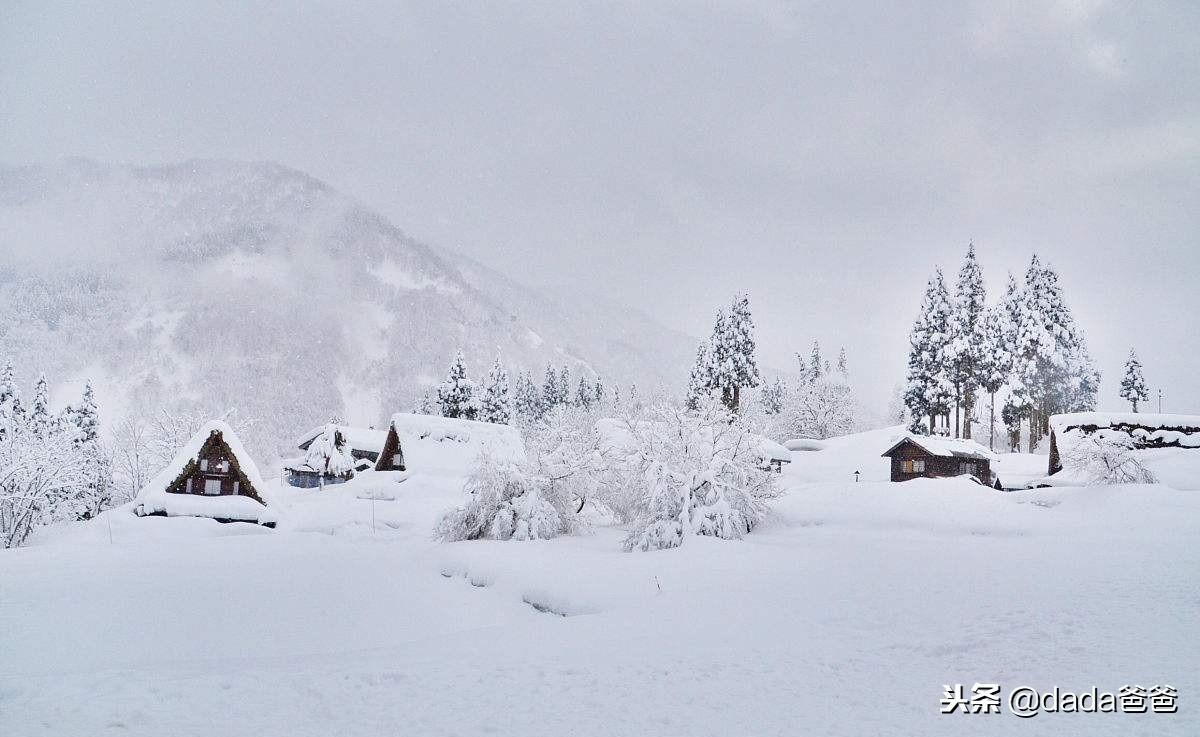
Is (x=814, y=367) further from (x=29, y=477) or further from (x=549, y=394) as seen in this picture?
(x=29, y=477)

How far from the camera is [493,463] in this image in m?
32.4

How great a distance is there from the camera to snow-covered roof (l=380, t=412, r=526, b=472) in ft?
186

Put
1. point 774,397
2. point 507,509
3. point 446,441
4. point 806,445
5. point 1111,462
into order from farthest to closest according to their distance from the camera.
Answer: point 774,397 → point 806,445 → point 446,441 → point 1111,462 → point 507,509

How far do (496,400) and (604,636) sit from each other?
78593 mm

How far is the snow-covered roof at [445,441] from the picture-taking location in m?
56.8

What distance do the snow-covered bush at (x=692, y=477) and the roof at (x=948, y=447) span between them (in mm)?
29475

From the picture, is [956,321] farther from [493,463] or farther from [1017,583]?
[1017,583]

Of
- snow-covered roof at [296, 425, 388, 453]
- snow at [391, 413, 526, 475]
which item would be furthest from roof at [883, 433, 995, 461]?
snow-covered roof at [296, 425, 388, 453]

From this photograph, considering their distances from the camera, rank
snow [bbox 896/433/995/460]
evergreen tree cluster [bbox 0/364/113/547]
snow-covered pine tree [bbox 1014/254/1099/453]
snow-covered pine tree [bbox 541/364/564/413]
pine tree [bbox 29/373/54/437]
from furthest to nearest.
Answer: snow-covered pine tree [bbox 541/364/564/413], snow-covered pine tree [bbox 1014/254/1099/453], pine tree [bbox 29/373/54/437], snow [bbox 896/433/995/460], evergreen tree cluster [bbox 0/364/113/547]

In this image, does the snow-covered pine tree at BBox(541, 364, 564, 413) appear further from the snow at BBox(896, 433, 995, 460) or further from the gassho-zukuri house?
the gassho-zukuri house

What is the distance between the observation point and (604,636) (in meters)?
13.6

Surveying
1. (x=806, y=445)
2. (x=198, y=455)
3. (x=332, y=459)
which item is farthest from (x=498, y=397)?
(x=198, y=455)

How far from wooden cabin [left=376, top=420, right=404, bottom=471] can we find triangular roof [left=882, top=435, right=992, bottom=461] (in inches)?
1599

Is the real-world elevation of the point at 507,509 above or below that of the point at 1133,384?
below
